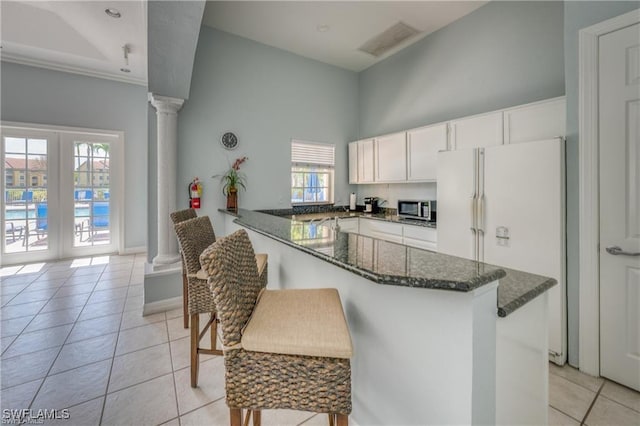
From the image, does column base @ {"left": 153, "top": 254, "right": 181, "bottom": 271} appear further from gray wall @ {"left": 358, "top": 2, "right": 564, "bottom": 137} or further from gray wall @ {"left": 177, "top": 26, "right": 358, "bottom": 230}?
gray wall @ {"left": 358, "top": 2, "right": 564, "bottom": 137}

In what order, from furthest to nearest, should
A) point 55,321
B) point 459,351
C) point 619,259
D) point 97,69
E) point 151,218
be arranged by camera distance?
point 97,69 → point 151,218 → point 55,321 → point 619,259 → point 459,351

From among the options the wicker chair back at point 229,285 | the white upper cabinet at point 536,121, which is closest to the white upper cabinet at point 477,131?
the white upper cabinet at point 536,121

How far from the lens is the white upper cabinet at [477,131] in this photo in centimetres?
288

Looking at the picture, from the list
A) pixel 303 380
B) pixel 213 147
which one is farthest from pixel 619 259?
pixel 213 147

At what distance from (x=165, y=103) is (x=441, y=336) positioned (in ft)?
10.9

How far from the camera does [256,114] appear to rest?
3916 millimetres

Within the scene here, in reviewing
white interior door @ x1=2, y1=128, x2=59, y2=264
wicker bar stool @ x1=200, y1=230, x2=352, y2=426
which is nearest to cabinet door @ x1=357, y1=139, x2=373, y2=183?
wicker bar stool @ x1=200, y1=230, x2=352, y2=426

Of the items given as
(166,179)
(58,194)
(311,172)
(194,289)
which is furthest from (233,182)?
(58,194)

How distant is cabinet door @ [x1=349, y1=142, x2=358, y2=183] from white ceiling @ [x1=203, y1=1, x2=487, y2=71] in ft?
4.73

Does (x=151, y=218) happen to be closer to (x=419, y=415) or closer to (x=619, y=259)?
(x=419, y=415)

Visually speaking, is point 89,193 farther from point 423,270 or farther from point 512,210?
point 512,210

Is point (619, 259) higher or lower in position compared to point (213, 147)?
lower

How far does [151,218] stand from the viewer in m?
3.19

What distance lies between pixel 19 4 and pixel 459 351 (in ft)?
18.3
